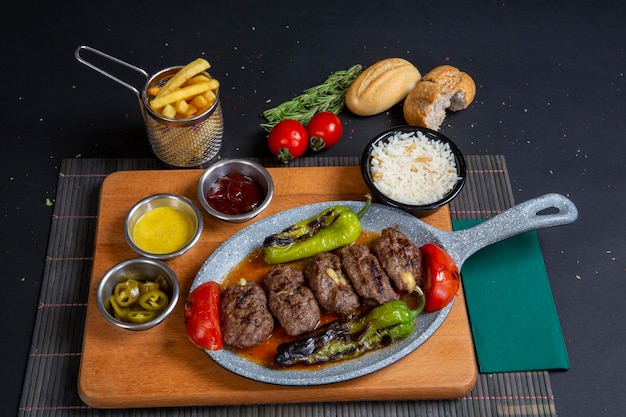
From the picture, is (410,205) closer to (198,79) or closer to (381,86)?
(381,86)

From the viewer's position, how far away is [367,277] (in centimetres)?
494

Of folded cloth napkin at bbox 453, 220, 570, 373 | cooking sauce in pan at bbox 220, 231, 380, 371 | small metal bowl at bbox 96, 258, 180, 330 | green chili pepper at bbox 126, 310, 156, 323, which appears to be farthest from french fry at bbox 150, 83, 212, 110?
folded cloth napkin at bbox 453, 220, 570, 373

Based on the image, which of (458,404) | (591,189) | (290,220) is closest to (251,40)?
(290,220)

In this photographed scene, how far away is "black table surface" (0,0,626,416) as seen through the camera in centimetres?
568

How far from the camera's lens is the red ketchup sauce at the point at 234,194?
5.46 meters

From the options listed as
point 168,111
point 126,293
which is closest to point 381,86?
point 168,111

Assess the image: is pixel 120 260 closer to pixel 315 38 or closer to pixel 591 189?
pixel 315 38

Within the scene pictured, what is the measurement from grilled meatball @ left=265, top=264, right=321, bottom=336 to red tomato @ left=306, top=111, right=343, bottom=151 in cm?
140

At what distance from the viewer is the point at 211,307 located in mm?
4758

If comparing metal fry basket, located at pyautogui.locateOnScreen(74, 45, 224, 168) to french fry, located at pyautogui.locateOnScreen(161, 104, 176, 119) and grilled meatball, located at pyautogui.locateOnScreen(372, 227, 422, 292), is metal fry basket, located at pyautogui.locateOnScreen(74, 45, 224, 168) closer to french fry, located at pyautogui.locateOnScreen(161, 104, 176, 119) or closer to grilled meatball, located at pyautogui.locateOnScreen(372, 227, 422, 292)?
french fry, located at pyautogui.locateOnScreen(161, 104, 176, 119)

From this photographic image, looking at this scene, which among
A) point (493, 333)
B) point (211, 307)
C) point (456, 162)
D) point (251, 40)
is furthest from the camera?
point (251, 40)

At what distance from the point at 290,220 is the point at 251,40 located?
247cm

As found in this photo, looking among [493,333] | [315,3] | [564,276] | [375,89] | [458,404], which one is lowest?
[458,404]

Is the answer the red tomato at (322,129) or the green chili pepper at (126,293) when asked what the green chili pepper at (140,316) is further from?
the red tomato at (322,129)
